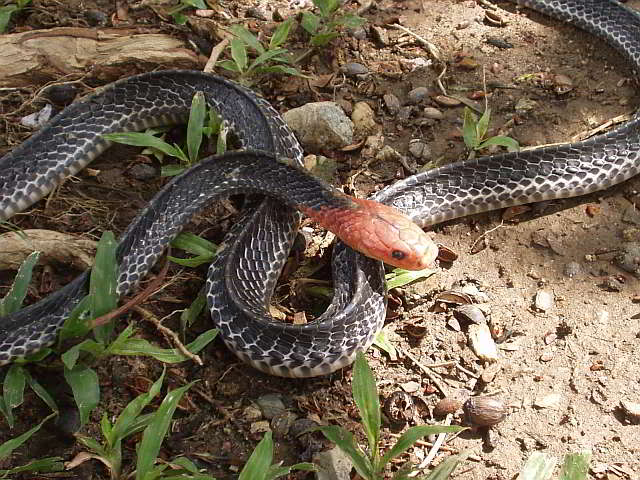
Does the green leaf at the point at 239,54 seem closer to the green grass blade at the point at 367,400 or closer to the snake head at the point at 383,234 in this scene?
the snake head at the point at 383,234

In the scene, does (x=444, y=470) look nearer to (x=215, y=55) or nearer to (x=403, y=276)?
(x=403, y=276)

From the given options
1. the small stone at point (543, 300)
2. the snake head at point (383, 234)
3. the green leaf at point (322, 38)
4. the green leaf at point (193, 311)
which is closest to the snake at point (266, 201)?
the snake head at point (383, 234)

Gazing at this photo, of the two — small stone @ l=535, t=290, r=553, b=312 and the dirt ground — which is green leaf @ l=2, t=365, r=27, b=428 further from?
small stone @ l=535, t=290, r=553, b=312

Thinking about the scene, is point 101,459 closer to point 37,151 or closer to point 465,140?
point 37,151

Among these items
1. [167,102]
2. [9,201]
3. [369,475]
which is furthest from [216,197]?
[369,475]

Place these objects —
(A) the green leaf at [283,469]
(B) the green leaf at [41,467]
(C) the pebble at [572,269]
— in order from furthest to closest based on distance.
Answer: (C) the pebble at [572,269] → (B) the green leaf at [41,467] → (A) the green leaf at [283,469]

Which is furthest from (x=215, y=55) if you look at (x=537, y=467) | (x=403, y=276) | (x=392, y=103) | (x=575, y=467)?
(x=575, y=467)

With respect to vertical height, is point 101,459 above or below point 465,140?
below
